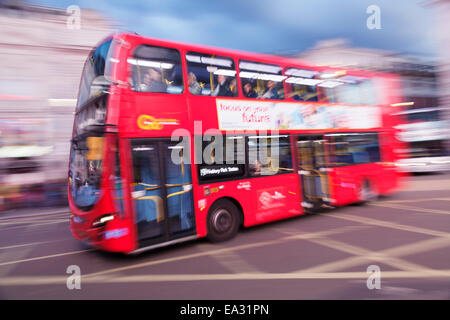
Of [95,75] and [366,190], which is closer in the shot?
[95,75]

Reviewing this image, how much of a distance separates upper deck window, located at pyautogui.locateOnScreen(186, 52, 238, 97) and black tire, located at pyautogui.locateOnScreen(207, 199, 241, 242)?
85.0 inches

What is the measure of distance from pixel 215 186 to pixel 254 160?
1.12 meters

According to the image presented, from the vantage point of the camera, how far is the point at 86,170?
4.97 meters

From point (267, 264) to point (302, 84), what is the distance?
4.38 meters

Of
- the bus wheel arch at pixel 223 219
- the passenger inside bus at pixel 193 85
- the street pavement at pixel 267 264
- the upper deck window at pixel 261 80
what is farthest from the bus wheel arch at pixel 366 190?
the passenger inside bus at pixel 193 85

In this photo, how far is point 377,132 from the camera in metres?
8.89

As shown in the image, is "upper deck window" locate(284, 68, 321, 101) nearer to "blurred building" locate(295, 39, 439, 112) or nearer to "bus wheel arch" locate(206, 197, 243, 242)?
"bus wheel arch" locate(206, 197, 243, 242)

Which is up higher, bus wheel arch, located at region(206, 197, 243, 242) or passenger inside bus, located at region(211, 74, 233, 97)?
passenger inside bus, located at region(211, 74, 233, 97)

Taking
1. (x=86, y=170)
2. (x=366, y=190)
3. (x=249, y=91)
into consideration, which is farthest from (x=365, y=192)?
(x=86, y=170)

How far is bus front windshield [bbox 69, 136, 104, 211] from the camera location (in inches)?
186

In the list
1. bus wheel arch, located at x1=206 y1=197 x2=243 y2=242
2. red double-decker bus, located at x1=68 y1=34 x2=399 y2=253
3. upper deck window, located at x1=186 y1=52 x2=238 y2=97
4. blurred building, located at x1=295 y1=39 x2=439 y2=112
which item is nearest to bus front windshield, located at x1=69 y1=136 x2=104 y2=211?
red double-decker bus, located at x1=68 y1=34 x2=399 y2=253

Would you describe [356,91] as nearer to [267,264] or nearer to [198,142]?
[198,142]

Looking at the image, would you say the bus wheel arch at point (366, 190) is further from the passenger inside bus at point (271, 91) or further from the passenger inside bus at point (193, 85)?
the passenger inside bus at point (193, 85)

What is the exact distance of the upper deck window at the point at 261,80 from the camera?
625 cm
